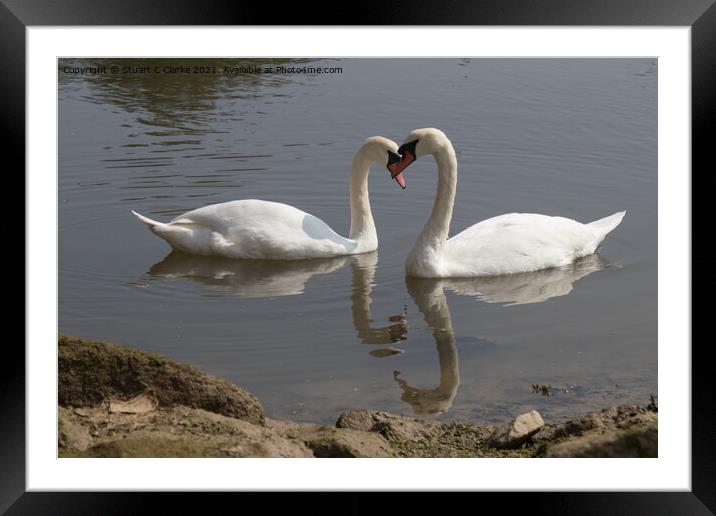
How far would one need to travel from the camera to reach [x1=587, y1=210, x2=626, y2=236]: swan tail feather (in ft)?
37.7

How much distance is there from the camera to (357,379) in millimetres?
8555

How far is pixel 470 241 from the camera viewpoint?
10.9m

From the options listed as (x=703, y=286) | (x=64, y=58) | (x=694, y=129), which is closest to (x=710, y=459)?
(x=703, y=286)

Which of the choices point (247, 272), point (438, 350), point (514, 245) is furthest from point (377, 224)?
point (438, 350)

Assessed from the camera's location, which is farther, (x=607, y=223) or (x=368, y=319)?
(x=607, y=223)

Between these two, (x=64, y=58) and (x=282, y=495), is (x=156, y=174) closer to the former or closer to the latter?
(x=64, y=58)

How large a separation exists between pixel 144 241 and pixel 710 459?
6.91 metres

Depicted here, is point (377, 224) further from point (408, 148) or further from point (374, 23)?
point (374, 23)

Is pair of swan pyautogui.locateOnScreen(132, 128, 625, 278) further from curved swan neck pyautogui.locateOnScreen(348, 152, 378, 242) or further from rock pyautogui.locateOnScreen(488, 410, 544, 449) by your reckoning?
rock pyautogui.locateOnScreen(488, 410, 544, 449)

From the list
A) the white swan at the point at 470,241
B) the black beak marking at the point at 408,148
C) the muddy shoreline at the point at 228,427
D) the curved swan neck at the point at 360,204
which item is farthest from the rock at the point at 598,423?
the curved swan neck at the point at 360,204

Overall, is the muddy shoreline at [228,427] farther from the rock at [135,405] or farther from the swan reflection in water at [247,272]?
the swan reflection in water at [247,272]

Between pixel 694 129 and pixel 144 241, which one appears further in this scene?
pixel 144 241

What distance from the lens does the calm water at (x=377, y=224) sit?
8.63m

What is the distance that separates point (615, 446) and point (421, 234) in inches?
178
